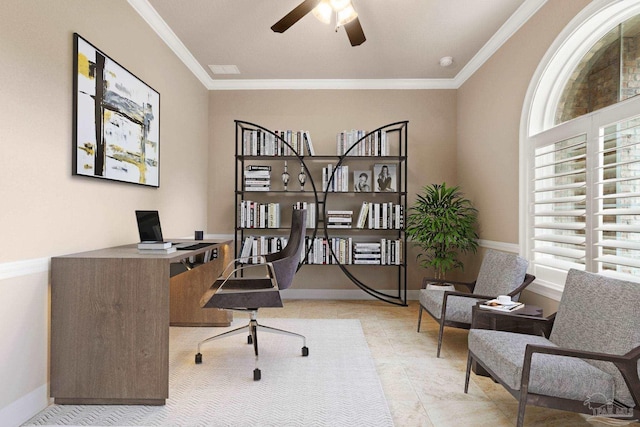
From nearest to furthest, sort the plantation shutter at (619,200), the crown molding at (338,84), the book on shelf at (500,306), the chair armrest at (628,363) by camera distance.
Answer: the chair armrest at (628,363), the plantation shutter at (619,200), the book on shelf at (500,306), the crown molding at (338,84)

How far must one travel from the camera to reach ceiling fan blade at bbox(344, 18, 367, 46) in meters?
2.65

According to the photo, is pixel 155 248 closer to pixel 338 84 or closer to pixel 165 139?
pixel 165 139

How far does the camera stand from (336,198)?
4.63 metres

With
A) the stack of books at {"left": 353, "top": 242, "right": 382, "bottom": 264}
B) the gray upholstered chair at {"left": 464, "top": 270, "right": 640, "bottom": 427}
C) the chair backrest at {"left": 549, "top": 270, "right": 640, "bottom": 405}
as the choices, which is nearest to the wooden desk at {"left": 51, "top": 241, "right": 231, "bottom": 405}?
the gray upholstered chair at {"left": 464, "top": 270, "right": 640, "bottom": 427}

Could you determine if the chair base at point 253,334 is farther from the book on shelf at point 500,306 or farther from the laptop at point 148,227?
the book on shelf at point 500,306

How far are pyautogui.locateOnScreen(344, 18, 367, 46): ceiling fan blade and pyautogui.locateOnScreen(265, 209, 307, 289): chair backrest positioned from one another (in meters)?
1.34

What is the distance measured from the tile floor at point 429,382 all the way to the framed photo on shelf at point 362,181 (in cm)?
140

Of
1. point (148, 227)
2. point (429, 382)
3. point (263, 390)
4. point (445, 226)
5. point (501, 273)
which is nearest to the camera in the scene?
point (263, 390)

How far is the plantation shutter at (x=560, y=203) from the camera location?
2.55m

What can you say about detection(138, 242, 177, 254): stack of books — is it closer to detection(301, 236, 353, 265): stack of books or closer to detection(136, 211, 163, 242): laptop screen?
detection(136, 211, 163, 242): laptop screen

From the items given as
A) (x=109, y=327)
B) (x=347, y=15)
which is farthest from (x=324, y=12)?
(x=109, y=327)

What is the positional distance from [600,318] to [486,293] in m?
1.28

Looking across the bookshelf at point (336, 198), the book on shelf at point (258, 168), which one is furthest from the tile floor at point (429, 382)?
the book on shelf at point (258, 168)

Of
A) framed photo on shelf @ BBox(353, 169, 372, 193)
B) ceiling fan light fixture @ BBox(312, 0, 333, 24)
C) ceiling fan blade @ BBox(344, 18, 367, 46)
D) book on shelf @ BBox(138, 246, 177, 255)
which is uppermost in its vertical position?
ceiling fan light fixture @ BBox(312, 0, 333, 24)
